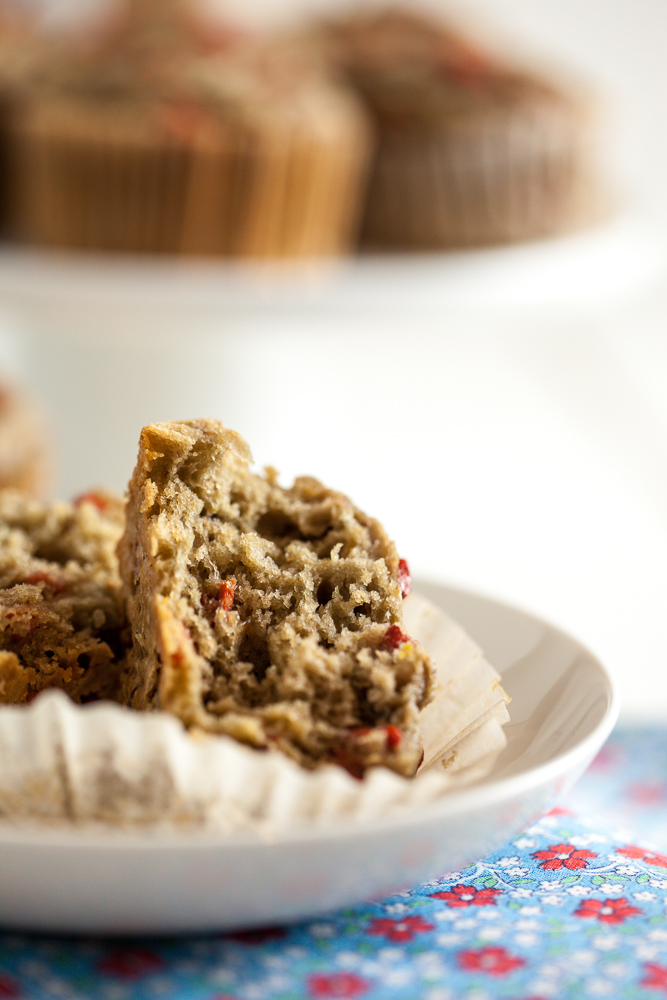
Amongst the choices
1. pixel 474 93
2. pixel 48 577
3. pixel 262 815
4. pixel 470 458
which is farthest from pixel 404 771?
pixel 470 458

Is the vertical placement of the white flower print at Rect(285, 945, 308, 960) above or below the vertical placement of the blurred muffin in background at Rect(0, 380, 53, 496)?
above

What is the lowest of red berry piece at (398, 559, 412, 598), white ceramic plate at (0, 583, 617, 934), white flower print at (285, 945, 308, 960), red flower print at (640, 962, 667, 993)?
white flower print at (285, 945, 308, 960)

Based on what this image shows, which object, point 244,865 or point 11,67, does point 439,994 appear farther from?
point 11,67

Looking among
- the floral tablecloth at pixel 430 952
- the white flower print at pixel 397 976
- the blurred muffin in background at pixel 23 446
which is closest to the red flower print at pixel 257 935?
the floral tablecloth at pixel 430 952

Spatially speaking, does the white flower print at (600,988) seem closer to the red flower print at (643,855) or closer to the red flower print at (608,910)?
the red flower print at (608,910)

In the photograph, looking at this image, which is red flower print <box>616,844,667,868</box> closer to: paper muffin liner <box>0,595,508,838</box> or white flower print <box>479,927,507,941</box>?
white flower print <box>479,927,507,941</box>

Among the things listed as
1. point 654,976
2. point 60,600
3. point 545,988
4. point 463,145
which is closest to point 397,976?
point 545,988

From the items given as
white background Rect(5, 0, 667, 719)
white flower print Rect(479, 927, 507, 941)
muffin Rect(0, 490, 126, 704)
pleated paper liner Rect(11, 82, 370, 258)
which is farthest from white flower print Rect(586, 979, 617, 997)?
pleated paper liner Rect(11, 82, 370, 258)
